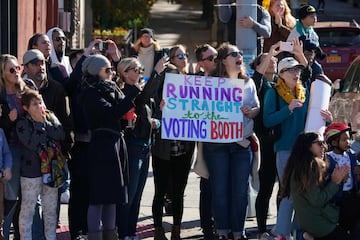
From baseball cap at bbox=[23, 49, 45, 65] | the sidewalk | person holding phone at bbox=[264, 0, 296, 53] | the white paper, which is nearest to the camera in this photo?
baseball cap at bbox=[23, 49, 45, 65]

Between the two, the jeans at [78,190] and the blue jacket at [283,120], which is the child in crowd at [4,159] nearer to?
the jeans at [78,190]

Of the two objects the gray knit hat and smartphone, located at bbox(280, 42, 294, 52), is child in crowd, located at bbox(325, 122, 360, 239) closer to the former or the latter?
smartphone, located at bbox(280, 42, 294, 52)

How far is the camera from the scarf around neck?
9.67m

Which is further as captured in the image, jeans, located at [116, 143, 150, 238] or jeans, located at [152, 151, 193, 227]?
jeans, located at [152, 151, 193, 227]

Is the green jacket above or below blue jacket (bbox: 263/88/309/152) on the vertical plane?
below

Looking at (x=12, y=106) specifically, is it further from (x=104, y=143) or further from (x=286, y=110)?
(x=286, y=110)

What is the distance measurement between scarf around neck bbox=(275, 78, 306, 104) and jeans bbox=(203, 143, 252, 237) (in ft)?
2.08

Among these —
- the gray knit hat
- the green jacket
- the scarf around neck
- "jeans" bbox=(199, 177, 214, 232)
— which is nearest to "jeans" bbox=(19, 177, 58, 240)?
the gray knit hat

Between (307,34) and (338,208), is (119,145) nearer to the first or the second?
(338,208)

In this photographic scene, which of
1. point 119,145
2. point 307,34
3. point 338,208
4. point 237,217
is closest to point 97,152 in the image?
point 119,145

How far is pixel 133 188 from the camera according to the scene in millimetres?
9531

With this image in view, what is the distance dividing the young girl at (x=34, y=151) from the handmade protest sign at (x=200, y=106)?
49.6 inches

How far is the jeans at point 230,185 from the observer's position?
955 centimetres

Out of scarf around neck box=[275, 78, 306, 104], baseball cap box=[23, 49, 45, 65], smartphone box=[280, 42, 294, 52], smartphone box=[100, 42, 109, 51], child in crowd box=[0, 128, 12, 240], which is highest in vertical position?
smartphone box=[280, 42, 294, 52]
